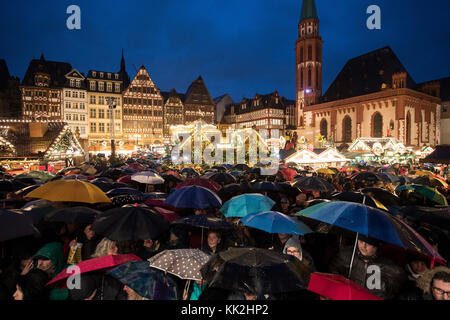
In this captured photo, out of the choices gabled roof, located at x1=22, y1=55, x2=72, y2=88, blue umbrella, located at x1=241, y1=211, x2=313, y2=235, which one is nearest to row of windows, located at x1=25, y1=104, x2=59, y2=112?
gabled roof, located at x1=22, y1=55, x2=72, y2=88

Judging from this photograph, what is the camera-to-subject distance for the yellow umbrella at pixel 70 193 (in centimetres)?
534

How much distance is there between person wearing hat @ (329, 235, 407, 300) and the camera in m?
3.07

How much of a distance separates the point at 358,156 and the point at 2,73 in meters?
57.8

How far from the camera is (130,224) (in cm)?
383

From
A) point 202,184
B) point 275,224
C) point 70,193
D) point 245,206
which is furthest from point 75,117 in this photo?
point 275,224

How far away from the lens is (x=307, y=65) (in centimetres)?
5641

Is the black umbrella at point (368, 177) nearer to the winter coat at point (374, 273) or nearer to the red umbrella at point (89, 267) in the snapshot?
the winter coat at point (374, 273)

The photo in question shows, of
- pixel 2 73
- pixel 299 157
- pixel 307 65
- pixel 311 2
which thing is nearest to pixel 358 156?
pixel 299 157

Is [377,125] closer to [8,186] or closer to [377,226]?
[377,226]

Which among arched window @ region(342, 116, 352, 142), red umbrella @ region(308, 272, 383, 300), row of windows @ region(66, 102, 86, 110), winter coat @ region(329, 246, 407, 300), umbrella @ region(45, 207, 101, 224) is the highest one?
row of windows @ region(66, 102, 86, 110)

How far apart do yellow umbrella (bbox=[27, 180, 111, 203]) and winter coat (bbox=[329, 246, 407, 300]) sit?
14.7 ft

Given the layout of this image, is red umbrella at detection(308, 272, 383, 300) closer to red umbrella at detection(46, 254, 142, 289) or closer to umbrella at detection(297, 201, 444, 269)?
umbrella at detection(297, 201, 444, 269)

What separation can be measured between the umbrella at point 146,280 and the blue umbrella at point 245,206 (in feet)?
9.13

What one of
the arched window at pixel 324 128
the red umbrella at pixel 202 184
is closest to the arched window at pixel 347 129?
the arched window at pixel 324 128
